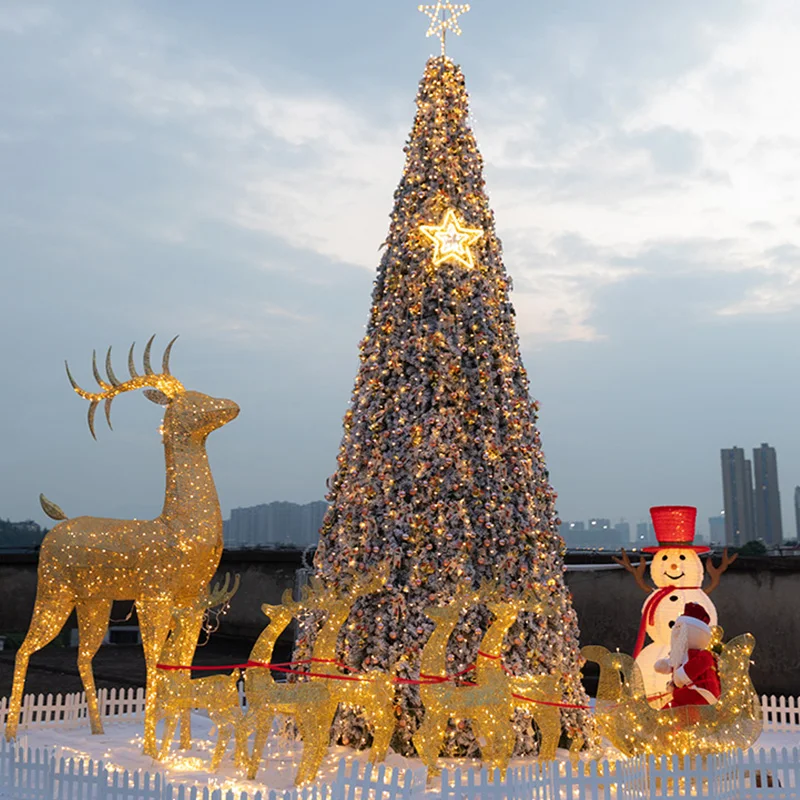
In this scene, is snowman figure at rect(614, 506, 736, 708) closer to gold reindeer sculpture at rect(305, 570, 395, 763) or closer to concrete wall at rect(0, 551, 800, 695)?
gold reindeer sculpture at rect(305, 570, 395, 763)

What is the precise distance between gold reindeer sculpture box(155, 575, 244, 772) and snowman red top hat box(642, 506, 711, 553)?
13.4ft

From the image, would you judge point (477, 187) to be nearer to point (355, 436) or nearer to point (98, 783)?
point (355, 436)

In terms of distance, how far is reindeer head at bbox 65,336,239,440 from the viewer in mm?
7559

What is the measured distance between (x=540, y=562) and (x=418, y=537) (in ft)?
3.55

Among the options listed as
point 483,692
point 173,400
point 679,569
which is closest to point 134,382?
point 173,400

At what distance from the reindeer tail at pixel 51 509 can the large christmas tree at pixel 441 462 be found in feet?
7.60

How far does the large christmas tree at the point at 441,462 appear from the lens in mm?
7125

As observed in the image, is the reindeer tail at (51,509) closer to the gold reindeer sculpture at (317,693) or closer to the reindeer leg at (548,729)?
the gold reindeer sculpture at (317,693)

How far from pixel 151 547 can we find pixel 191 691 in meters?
1.23

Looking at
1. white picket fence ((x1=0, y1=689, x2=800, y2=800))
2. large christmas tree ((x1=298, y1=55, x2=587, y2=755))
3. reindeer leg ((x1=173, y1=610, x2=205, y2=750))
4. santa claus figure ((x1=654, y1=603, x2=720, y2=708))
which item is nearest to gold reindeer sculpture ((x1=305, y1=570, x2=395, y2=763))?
large christmas tree ((x1=298, y1=55, x2=587, y2=755))

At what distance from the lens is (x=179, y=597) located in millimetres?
7332

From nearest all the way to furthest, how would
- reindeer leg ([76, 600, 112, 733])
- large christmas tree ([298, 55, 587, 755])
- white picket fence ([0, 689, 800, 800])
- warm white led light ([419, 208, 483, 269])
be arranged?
white picket fence ([0, 689, 800, 800]) → large christmas tree ([298, 55, 587, 755]) → warm white led light ([419, 208, 483, 269]) → reindeer leg ([76, 600, 112, 733])

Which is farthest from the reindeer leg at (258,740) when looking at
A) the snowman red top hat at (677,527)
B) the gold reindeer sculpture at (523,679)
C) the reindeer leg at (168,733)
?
the snowman red top hat at (677,527)

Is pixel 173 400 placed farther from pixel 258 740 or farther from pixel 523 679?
pixel 523 679
